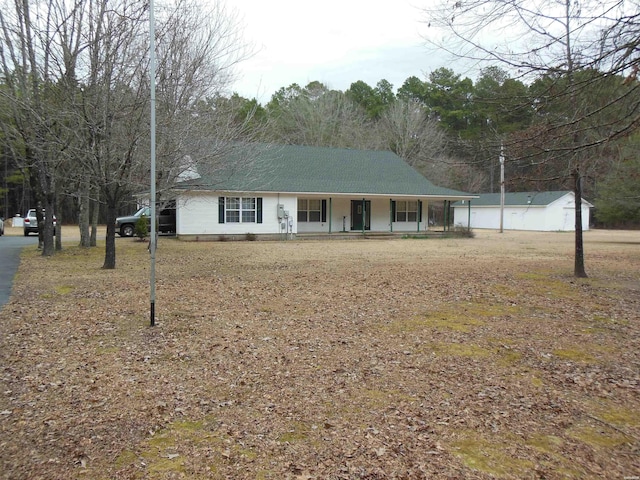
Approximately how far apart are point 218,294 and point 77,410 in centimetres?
514

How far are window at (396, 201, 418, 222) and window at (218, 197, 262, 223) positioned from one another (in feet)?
30.1

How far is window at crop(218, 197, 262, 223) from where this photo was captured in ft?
77.3

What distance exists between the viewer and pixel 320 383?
4.66 metres

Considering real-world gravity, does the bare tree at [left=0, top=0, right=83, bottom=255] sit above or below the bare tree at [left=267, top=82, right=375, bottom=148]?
below

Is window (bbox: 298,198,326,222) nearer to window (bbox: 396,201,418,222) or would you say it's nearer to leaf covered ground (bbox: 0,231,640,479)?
window (bbox: 396,201,418,222)

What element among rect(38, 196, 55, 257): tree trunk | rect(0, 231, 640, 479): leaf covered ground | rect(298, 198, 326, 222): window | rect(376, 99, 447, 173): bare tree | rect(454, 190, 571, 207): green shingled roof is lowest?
rect(0, 231, 640, 479): leaf covered ground

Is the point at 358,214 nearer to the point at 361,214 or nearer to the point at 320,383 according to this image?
the point at 361,214

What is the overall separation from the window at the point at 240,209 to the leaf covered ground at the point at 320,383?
13.9m

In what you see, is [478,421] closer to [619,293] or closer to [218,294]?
[218,294]

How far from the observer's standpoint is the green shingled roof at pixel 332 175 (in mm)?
24453

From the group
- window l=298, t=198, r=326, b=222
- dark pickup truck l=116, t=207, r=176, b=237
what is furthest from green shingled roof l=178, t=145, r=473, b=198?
dark pickup truck l=116, t=207, r=176, b=237

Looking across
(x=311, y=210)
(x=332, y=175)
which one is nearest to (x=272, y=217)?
(x=311, y=210)

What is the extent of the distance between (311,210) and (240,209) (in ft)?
15.4

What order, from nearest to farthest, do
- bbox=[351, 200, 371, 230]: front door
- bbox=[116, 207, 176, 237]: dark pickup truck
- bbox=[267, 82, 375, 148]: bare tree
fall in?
bbox=[116, 207, 176, 237]: dark pickup truck < bbox=[351, 200, 371, 230]: front door < bbox=[267, 82, 375, 148]: bare tree
